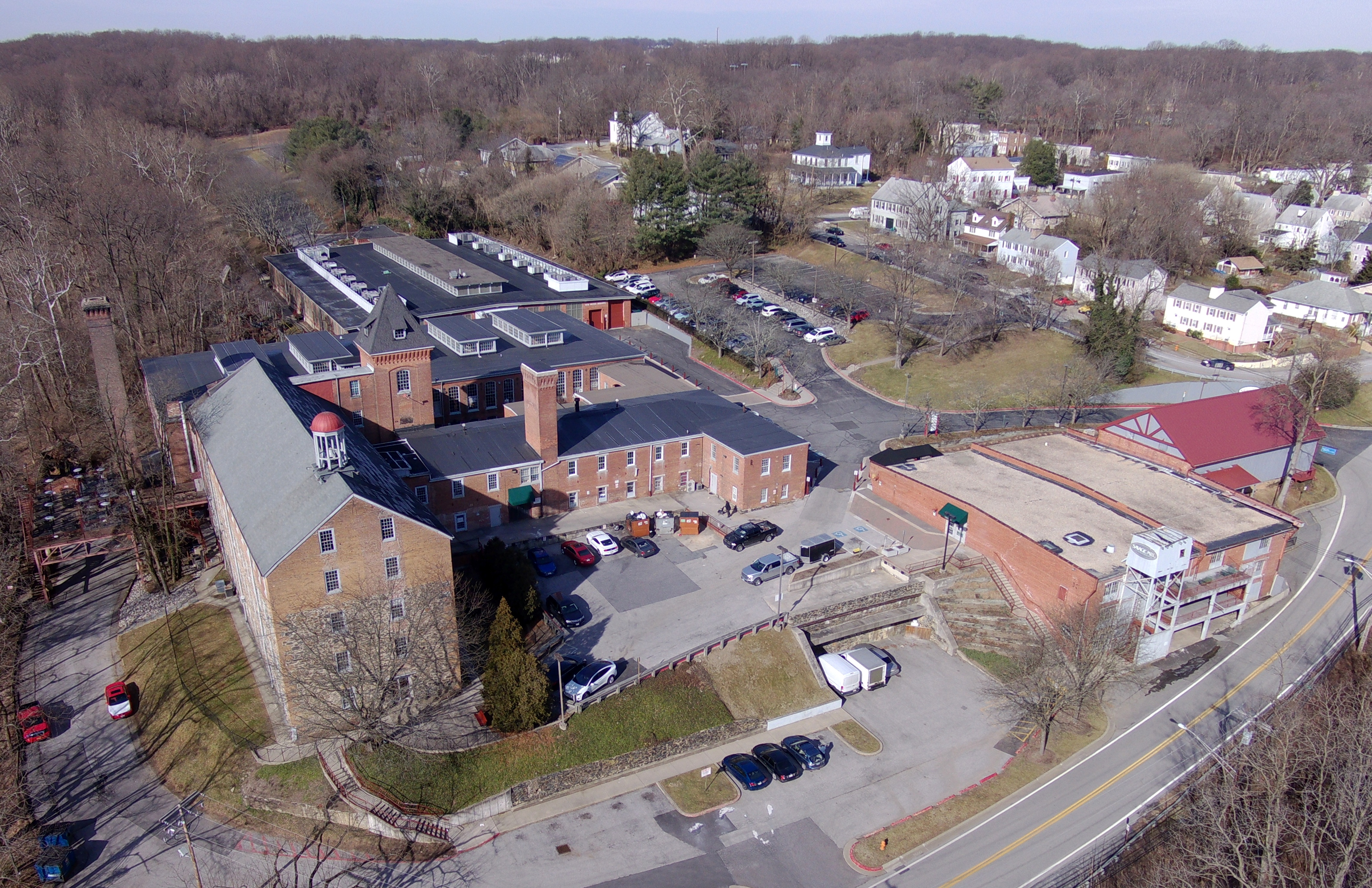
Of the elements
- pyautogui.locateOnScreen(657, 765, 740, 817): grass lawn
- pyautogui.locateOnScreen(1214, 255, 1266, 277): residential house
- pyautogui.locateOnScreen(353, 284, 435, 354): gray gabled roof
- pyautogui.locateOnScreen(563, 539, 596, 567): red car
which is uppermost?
pyautogui.locateOnScreen(353, 284, 435, 354): gray gabled roof

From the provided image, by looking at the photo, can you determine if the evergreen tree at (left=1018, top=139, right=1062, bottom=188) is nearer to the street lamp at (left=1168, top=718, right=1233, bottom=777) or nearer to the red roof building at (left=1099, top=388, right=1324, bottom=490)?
the red roof building at (left=1099, top=388, right=1324, bottom=490)

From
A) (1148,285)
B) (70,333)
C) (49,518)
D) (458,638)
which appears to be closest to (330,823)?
(458,638)

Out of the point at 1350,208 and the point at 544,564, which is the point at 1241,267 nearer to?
the point at 1350,208

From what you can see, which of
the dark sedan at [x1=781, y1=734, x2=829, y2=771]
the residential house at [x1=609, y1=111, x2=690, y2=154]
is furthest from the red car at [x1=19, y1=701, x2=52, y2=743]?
the residential house at [x1=609, y1=111, x2=690, y2=154]

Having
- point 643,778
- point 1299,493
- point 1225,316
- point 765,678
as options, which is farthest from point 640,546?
point 1225,316

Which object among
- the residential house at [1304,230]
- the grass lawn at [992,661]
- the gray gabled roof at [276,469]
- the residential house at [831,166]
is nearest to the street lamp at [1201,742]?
the grass lawn at [992,661]

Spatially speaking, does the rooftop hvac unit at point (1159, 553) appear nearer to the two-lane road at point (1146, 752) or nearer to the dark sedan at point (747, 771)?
the two-lane road at point (1146, 752)

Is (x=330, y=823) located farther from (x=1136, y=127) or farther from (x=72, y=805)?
(x=1136, y=127)
